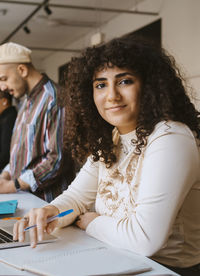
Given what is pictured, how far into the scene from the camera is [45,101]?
7.52 feet

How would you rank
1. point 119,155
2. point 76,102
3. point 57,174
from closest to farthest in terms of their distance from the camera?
point 119,155
point 76,102
point 57,174

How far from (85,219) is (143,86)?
51 cm

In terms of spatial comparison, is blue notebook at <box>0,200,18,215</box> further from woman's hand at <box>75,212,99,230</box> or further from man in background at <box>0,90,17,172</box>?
man in background at <box>0,90,17,172</box>

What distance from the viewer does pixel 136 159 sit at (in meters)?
1.29

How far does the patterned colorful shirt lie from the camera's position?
2141mm

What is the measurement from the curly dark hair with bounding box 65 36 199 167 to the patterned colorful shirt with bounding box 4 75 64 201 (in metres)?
0.67

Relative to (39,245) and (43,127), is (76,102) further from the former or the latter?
(43,127)

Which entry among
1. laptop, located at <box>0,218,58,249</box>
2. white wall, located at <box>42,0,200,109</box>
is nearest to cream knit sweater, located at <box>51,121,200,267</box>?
laptop, located at <box>0,218,58,249</box>

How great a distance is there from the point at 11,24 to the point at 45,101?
5.70 m

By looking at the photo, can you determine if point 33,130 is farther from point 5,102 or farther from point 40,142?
point 5,102

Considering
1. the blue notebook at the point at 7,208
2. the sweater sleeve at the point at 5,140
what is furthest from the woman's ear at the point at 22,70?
the blue notebook at the point at 7,208

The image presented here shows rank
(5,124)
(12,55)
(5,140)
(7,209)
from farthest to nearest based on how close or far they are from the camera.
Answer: (5,124), (5,140), (12,55), (7,209)

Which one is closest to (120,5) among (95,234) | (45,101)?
(45,101)

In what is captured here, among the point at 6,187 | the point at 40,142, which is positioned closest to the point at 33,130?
the point at 40,142
